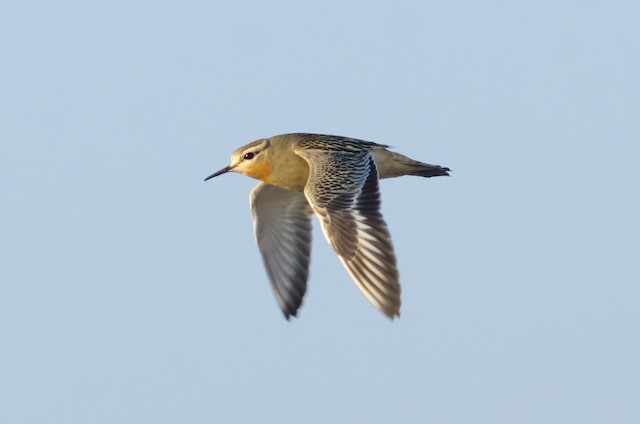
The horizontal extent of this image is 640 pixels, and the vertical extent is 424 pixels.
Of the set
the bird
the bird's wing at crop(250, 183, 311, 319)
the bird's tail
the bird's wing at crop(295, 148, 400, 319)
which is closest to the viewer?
the bird's wing at crop(295, 148, 400, 319)

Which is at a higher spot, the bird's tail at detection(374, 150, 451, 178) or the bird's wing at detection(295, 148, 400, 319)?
the bird's tail at detection(374, 150, 451, 178)

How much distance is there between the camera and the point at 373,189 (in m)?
19.9

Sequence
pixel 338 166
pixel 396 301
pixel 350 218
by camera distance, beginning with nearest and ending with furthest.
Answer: pixel 396 301 → pixel 350 218 → pixel 338 166

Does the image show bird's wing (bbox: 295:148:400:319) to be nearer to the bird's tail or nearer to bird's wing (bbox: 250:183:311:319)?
the bird's tail

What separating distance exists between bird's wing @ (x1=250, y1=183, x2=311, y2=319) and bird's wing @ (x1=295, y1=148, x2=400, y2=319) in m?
2.93

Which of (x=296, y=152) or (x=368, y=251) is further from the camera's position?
(x=296, y=152)

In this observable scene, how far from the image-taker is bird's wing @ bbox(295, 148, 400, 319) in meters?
17.8

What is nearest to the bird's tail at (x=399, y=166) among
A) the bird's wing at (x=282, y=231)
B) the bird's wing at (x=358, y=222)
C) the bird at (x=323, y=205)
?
the bird at (x=323, y=205)

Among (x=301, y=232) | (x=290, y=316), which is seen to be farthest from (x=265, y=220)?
(x=290, y=316)

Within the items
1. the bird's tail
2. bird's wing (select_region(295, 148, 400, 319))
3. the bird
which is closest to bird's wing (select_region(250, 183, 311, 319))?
the bird

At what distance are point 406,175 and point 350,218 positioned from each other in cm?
454

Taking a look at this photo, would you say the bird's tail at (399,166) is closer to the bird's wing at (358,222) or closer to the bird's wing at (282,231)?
the bird's wing at (358,222)

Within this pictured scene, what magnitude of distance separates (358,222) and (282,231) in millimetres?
5797

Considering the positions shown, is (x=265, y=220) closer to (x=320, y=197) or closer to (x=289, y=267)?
(x=289, y=267)
